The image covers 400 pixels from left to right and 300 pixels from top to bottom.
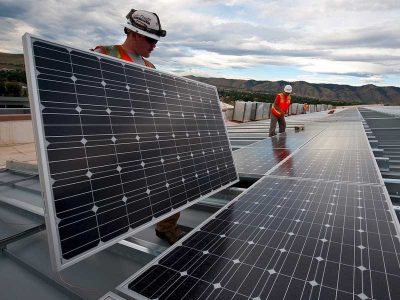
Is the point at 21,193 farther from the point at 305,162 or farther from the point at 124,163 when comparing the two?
the point at 305,162

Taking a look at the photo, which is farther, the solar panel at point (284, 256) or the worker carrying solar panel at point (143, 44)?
the worker carrying solar panel at point (143, 44)

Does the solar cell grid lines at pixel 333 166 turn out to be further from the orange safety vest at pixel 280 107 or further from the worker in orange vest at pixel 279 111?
the orange safety vest at pixel 280 107

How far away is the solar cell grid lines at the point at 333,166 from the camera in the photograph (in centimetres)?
565

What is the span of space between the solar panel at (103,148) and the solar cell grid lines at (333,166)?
2.43 metres

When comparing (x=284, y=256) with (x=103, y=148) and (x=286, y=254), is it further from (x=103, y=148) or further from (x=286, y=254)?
(x=103, y=148)

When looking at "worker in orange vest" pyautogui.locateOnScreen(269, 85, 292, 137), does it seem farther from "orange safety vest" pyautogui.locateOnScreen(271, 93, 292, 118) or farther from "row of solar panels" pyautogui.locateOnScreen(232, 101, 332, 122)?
"row of solar panels" pyautogui.locateOnScreen(232, 101, 332, 122)

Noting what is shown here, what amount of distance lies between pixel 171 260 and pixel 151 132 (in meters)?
1.58

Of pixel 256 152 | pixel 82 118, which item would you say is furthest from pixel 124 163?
pixel 256 152

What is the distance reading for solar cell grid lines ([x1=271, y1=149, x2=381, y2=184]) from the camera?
5.65 meters

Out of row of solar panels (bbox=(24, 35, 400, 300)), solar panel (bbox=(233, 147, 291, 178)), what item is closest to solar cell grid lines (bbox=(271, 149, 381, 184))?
solar panel (bbox=(233, 147, 291, 178))

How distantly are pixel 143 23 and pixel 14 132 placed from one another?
20218 mm

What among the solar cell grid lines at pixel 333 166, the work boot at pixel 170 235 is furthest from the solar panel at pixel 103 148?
the solar cell grid lines at pixel 333 166

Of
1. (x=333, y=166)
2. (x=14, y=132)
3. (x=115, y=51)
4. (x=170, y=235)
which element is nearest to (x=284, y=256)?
(x=170, y=235)

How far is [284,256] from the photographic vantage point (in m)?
2.74
